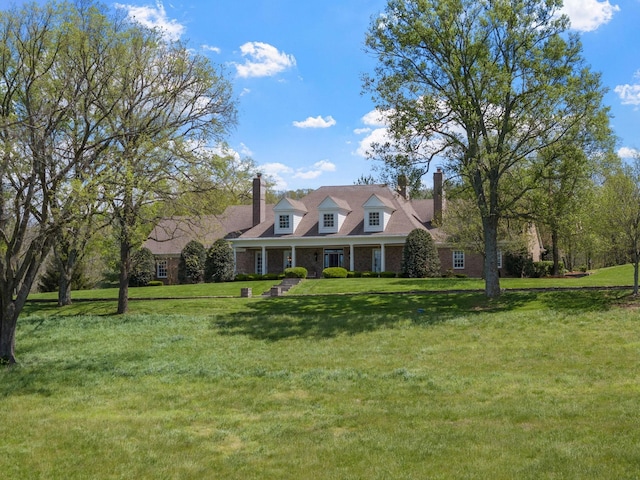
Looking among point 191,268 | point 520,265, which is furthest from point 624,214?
point 191,268

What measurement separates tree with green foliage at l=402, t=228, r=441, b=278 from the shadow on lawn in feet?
33.8

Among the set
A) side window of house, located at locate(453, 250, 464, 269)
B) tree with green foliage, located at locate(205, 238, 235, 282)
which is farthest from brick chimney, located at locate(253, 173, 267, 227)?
side window of house, located at locate(453, 250, 464, 269)

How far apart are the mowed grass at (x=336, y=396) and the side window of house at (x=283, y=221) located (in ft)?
66.8

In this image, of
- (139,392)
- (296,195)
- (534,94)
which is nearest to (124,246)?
(139,392)

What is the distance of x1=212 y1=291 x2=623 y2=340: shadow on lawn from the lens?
17078 mm

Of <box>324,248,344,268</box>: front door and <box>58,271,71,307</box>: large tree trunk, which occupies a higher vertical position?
<box>324,248,344,268</box>: front door

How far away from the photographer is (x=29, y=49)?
13.5 metres

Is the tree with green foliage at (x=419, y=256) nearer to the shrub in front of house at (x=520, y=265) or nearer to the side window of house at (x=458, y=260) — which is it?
the side window of house at (x=458, y=260)

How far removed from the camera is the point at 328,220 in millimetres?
38500

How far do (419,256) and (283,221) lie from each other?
34.5 ft

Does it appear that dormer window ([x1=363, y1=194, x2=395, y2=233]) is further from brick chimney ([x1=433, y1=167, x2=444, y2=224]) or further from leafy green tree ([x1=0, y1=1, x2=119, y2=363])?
leafy green tree ([x1=0, y1=1, x2=119, y2=363])

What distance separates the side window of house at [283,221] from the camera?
39438 millimetres

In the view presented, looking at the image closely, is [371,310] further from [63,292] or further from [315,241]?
[315,241]

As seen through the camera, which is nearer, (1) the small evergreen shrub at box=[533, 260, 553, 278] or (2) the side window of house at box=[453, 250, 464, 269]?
(1) the small evergreen shrub at box=[533, 260, 553, 278]
